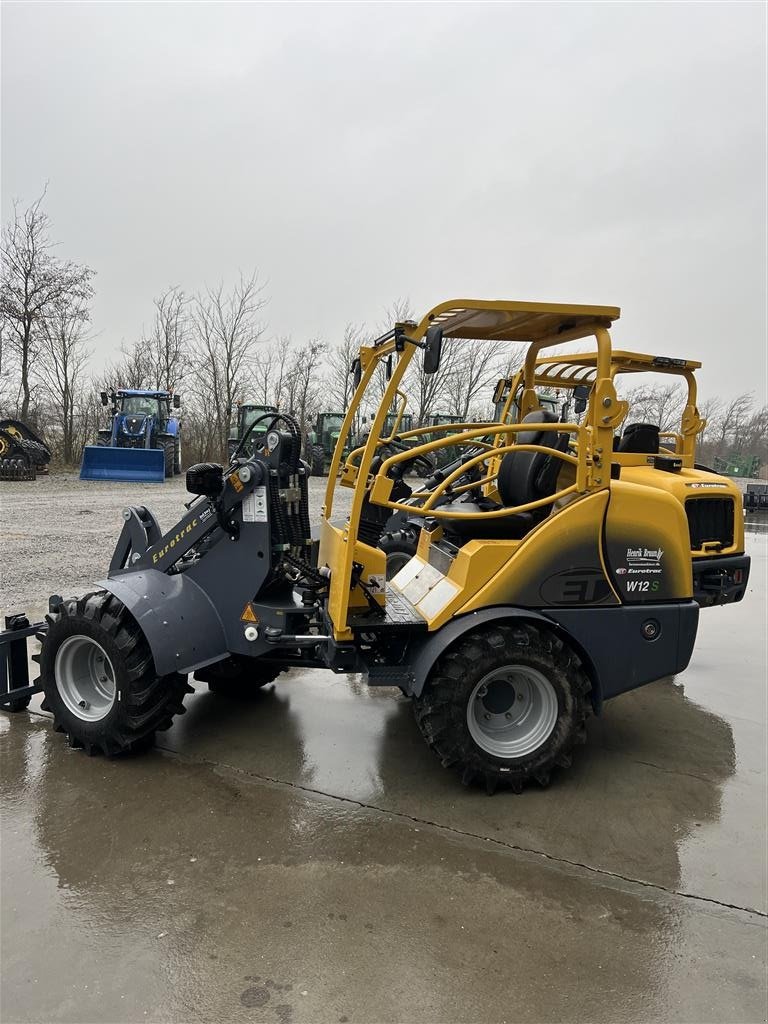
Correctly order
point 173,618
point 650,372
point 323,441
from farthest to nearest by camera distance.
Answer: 1. point 323,441
2. point 650,372
3. point 173,618

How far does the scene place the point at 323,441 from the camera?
78.4 feet

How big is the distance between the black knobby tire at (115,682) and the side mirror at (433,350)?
204 centimetres

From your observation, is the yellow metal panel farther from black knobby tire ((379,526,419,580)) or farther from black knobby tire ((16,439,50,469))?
black knobby tire ((16,439,50,469))

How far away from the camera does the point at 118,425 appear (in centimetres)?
2084

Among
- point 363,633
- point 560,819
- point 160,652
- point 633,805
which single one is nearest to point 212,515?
point 160,652

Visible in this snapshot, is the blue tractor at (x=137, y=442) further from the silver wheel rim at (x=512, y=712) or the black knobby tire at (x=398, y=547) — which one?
the silver wheel rim at (x=512, y=712)

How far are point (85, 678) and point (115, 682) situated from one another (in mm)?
435

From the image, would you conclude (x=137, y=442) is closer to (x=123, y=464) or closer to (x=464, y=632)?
(x=123, y=464)

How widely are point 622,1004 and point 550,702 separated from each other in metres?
1.42

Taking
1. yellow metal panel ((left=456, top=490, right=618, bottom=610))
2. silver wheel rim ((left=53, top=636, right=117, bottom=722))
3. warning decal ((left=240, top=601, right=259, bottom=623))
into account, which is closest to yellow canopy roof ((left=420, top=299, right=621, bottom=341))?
yellow metal panel ((left=456, top=490, right=618, bottom=610))

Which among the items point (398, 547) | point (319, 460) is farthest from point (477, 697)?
point (319, 460)

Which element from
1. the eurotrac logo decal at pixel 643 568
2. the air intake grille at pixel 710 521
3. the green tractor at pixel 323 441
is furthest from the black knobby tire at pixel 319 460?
the eurotrac logo decal at pixel 643 568

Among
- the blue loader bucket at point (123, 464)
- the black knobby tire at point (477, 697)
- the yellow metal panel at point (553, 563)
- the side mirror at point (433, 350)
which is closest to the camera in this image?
the side mirror at point (433, 350)

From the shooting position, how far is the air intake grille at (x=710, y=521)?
5941mm
